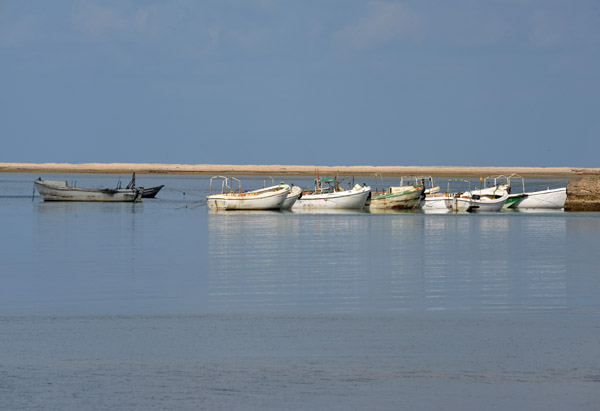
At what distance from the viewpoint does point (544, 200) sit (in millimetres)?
64812

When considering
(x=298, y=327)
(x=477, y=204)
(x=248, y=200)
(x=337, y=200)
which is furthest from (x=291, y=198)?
(x=298, y=327)

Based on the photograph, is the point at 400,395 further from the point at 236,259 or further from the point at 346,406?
the point at 236,259

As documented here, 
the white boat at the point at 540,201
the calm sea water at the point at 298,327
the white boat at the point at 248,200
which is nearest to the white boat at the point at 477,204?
the white boat at the point at 540,201

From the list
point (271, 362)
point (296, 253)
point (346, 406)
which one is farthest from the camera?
point (296, 253)

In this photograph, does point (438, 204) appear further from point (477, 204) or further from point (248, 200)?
point (248, 200)

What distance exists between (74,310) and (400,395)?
7650mm

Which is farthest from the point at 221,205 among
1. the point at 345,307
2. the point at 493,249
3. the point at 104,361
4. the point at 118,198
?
the point at 104,361

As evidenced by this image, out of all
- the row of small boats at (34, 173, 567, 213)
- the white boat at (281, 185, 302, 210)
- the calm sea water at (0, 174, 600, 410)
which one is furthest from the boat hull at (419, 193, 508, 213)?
the calm sea water at (0, 174, 600, 410)

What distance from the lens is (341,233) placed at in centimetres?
3706

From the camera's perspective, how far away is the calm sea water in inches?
406

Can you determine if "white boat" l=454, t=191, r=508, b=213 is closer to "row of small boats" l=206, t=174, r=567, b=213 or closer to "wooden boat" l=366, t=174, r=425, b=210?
"row of small boats" l=206, t=174, r=567, b=213

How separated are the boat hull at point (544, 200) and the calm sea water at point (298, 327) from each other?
3577 cm

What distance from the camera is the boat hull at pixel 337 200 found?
201 feet

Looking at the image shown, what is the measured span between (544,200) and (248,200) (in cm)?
2290
